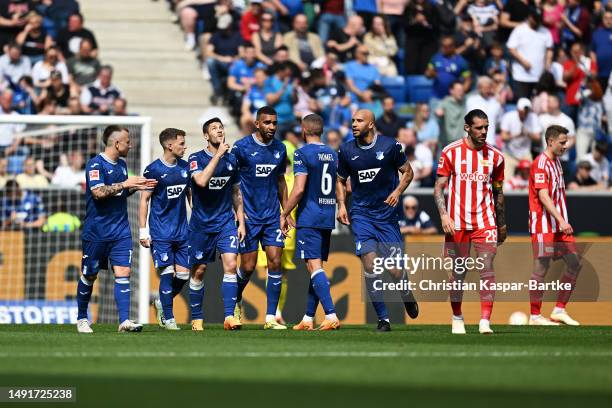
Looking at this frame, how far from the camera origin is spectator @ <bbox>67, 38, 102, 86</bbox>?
21469mm

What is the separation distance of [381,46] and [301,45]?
1.54 metres

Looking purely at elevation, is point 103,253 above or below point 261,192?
below

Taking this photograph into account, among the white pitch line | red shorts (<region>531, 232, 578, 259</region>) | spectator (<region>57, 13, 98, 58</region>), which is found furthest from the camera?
spectator (<region>57, 13, 98, 58</region>)

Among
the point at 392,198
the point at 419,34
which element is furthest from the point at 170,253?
the point at 419,34

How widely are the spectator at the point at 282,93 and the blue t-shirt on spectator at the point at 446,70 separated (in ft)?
9.24

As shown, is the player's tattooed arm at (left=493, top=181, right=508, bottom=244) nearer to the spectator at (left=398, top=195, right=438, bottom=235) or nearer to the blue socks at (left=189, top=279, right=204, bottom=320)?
the blue socks at (left=189, top=279, right=204, bottom=320)

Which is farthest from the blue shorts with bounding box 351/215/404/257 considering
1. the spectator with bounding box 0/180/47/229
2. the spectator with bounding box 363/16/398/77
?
the spectator with bounding box 363/16/398/77

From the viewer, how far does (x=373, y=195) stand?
13.8 metres

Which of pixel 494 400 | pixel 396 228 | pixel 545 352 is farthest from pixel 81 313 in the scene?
pixel 494 400

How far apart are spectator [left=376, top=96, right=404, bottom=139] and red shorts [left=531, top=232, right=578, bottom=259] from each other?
20.4 feet

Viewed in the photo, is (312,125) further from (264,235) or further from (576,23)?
(576,23)

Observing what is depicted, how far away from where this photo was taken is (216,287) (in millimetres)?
17906

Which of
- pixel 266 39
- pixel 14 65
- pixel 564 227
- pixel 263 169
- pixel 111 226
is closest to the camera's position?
pixel 111 226

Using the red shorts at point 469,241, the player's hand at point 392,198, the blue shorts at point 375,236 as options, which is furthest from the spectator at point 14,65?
the red shorts at point 469,241
